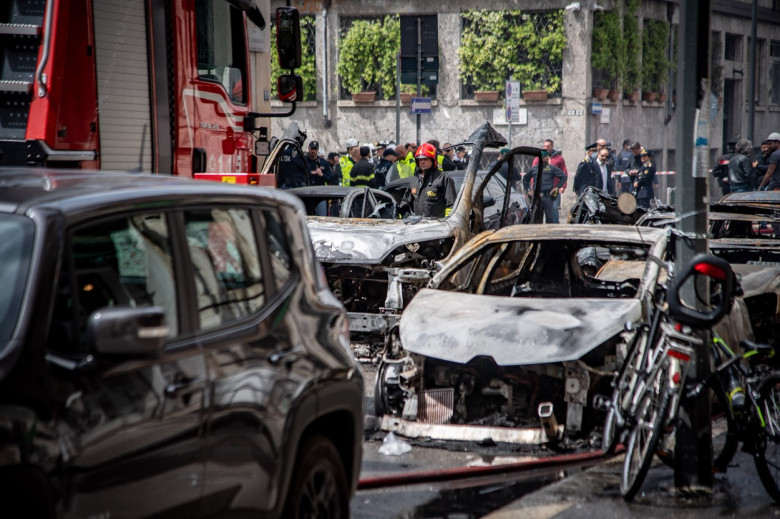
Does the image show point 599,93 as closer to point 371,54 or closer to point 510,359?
point 371,54

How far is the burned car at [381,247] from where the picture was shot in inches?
409

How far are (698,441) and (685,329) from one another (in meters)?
0.65

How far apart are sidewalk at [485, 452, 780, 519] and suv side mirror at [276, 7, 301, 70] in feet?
15.5

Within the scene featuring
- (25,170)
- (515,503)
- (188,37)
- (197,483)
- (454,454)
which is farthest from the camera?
(188,37)

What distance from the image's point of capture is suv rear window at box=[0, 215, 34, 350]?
124 inches

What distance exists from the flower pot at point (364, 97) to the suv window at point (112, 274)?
32376mm

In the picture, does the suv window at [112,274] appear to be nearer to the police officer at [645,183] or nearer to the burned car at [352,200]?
the burned car at [352,200]

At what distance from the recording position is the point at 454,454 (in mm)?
7324

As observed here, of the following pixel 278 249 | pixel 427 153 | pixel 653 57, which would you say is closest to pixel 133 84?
pixel 278 249

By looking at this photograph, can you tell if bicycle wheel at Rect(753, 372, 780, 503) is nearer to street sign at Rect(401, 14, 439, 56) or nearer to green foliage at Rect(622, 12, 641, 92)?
street sign at Rect(401, 14, 439, 56)

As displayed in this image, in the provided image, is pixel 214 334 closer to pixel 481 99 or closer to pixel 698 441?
pixel 698 441

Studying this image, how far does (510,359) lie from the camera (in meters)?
7.12

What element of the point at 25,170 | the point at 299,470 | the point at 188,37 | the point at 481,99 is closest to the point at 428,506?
the point at 299,470

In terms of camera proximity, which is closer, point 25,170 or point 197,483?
point 197,483
